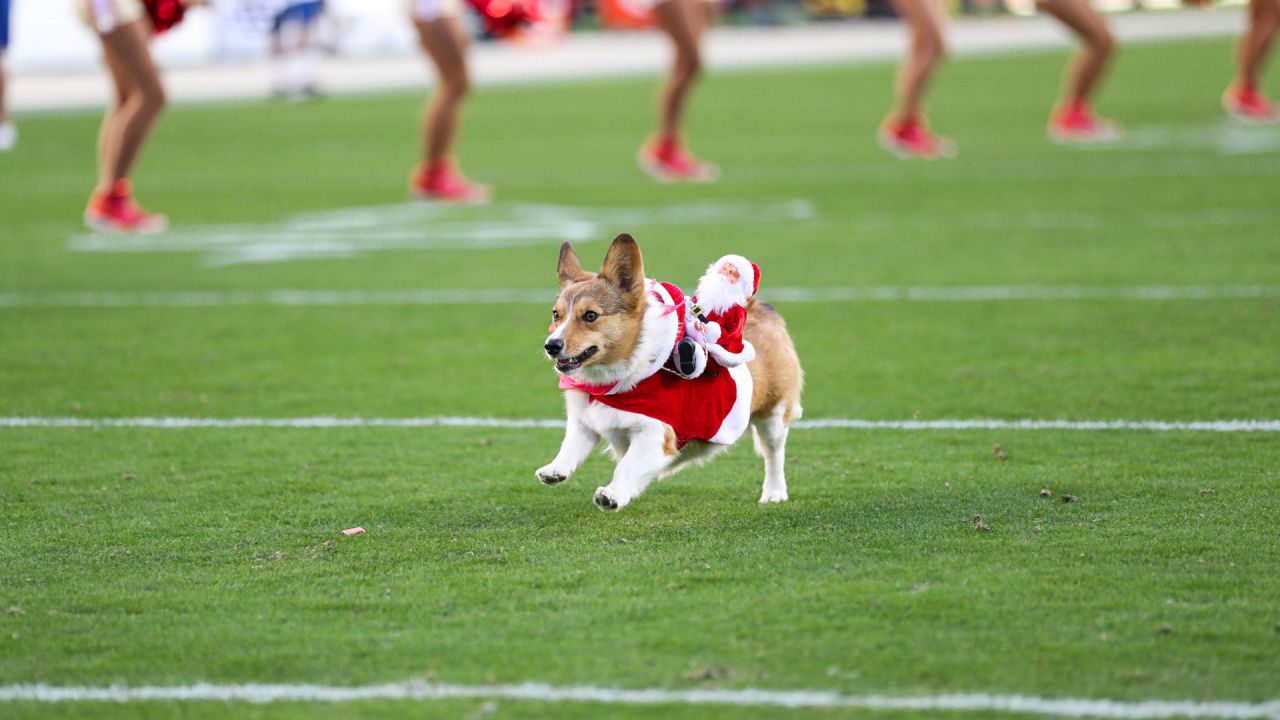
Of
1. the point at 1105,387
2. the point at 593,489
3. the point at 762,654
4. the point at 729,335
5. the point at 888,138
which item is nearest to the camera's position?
the point at 762,654

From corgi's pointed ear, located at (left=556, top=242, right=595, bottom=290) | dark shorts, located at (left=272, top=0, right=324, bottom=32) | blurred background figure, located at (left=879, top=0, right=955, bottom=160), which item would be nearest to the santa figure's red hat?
corgi's pointed ear, located at (left=556, top=242, right=595, bottom=290)

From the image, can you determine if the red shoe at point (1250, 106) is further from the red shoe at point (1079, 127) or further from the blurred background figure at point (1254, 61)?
the red shoe at point (1079, 127)

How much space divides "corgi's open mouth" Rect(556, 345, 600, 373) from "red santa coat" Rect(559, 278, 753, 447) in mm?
150

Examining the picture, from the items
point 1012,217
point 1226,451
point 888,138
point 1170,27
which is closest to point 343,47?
point 1170,27

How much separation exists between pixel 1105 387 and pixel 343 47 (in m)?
28.8

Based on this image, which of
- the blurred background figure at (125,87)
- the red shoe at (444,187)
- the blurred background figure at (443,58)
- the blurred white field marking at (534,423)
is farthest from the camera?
the red shoe at (444,187)

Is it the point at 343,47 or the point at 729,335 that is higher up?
the point at 729,335

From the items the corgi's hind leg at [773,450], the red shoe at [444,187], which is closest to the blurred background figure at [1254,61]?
the red shoe at [444,187]

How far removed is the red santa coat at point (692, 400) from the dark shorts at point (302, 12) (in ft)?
63.6

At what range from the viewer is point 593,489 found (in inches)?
224

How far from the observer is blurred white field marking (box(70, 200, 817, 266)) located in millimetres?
11719

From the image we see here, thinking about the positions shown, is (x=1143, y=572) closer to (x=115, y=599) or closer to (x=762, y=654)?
(x=762, y=654)

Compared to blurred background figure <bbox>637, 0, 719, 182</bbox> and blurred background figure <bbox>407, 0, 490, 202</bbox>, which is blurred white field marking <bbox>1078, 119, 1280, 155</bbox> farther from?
blurred background figure <bbox>407, 0, 490, 202</bbox>

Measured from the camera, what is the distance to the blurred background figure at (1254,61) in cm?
1566
